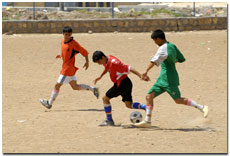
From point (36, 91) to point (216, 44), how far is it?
324 inches

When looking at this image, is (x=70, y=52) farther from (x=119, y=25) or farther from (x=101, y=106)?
(x=119, y=25)

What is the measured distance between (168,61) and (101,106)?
9.15 feet

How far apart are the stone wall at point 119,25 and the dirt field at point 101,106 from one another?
160 centimetres

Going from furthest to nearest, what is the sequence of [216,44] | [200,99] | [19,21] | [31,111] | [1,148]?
[19,21], [216,44], [200,99], [31,111], [1,148]

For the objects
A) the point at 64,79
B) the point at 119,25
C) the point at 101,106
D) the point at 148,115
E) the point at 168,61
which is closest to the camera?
the point at 168,61

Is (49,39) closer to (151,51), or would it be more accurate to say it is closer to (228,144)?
(151,51)

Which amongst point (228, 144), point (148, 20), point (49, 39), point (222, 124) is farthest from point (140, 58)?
point (228, 144)

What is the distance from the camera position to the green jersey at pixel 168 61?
333 inches

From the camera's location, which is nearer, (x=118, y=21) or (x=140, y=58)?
(x=140, y=58)

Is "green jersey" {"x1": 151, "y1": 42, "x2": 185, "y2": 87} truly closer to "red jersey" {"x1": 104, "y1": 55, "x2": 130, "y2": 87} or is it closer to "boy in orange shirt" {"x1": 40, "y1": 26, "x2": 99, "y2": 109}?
"red jersey" {"x1": 104, "y1": 55, "x2": 130, "y2": 87}

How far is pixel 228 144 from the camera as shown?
7664 mm

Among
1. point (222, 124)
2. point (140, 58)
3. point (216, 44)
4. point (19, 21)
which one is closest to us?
point (222, 124)

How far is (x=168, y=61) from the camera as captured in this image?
8.59 m

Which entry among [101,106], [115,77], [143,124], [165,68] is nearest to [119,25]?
[101,106]
